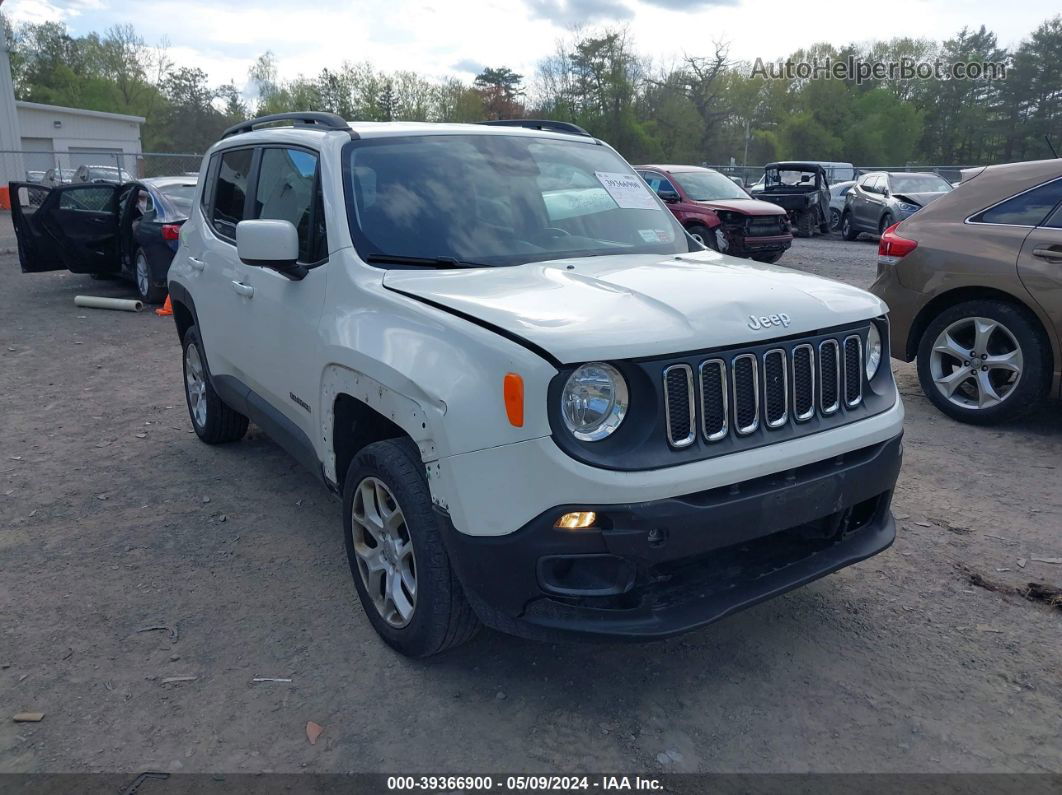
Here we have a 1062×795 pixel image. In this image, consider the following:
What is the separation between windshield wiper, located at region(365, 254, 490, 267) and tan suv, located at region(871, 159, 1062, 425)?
3.90 meters

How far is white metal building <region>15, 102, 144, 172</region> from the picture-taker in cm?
3747

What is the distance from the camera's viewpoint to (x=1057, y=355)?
5.46 m

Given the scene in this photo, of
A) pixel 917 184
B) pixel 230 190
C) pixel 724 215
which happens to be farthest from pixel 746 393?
Result: pixel 917 184

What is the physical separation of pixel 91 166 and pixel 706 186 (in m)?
19.3

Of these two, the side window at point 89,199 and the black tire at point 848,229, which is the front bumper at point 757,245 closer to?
the black tire at point 848,229

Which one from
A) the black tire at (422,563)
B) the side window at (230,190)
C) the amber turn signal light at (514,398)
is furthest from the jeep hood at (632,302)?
the side window at (230,190)

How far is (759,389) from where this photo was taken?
2.88 metres

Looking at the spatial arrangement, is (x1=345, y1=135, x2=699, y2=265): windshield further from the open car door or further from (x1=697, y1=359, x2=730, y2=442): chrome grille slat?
the open car door

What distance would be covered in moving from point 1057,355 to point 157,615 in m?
5.30

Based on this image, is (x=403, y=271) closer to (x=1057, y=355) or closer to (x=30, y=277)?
(x=1057, y=355)

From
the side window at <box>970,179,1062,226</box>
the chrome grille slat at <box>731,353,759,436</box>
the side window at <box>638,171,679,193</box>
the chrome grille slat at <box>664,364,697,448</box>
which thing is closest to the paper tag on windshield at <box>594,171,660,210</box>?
the chrome grille slat at <box>731,353,759,436</box>

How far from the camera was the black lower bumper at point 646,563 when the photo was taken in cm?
260

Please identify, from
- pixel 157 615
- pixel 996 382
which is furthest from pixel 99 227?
pixel 996 382

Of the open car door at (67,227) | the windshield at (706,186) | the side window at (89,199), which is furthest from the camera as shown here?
the windshield at (706,186)
